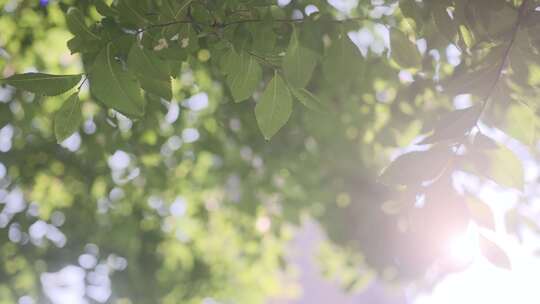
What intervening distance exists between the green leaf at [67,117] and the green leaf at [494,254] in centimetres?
78

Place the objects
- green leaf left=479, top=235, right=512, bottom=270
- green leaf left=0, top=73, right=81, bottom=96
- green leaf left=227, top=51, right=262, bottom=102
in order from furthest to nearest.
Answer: green leaf left=479, top=235, right=512, bottom=270
green leaf left=227, top=51, right=262, bottom=102
green leaf left=0, top=73, right=81, bottom=96

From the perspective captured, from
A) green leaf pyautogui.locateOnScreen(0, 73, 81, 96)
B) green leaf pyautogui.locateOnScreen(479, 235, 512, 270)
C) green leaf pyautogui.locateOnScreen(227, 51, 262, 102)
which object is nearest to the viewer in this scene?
green leaf pyautogui.locateOnScreen(0, 73, 81, 96)

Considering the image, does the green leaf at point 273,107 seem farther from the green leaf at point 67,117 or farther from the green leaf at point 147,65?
the green leaf at point 67,117

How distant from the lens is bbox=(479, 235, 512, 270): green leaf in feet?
3.40

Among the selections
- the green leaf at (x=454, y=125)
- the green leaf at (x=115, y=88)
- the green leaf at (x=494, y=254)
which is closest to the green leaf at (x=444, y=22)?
the green leaf at (x=454, y=125)

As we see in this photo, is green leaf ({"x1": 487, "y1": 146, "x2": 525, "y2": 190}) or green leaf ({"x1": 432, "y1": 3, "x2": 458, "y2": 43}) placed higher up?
green leaf ({"x1": 432, "y1": 3, "x2": 458, "y2": 43})

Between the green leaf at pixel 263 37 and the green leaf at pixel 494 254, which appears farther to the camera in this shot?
the green leaf at pixel 494 254

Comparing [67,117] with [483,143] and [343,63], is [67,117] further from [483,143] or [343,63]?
[483,143]

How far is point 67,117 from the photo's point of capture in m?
0.87

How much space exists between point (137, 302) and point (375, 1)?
217 cm

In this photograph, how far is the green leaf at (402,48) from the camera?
1079mm

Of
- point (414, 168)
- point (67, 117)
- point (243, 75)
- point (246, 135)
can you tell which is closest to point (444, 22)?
point (414, 168)

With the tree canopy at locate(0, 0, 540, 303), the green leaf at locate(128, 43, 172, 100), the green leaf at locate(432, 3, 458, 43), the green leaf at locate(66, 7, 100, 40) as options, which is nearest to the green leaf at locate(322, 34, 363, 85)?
the tree canopy at locate(0, 0, 540, 303)

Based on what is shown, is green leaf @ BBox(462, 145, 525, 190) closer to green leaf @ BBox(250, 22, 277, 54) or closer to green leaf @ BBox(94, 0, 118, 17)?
green leaf @ BBox(250, 22, 277, 54)
